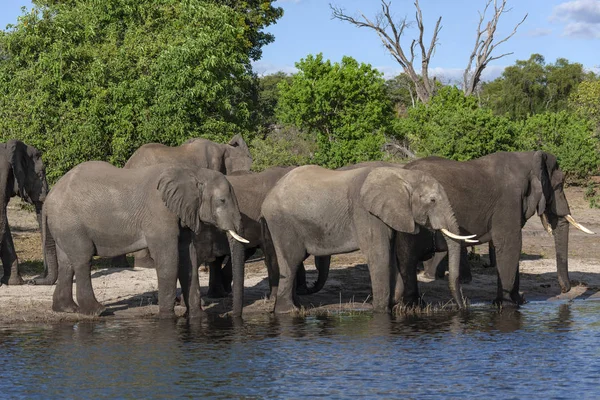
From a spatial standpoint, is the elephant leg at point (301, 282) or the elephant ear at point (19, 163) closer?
the elephant leg at point (301, 282)

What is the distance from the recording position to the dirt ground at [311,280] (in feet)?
50.2

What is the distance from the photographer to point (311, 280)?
18172mm

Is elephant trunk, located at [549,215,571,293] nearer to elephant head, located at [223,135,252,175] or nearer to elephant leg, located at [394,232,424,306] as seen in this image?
elephant leg, located at [394,232,424,306]

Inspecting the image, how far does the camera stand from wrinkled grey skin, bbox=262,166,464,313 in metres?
14.3

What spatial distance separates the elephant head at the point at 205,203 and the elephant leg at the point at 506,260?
3.76 metres

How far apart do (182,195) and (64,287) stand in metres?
2.14

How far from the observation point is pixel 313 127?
44.0 metres

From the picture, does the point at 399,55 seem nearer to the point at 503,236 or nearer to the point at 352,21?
the point at 352,21

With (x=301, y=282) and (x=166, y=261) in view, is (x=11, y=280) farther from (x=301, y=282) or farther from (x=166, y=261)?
(x=301, y=282)

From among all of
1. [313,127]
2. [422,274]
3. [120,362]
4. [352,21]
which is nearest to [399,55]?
[352,21]

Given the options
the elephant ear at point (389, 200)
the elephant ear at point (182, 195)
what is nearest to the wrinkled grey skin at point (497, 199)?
the elephant ear at point (389, 200)

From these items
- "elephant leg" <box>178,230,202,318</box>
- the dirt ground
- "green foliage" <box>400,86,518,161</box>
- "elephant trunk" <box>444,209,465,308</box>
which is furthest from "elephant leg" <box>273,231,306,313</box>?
"green foliage" <box>400,86,518,161</box>

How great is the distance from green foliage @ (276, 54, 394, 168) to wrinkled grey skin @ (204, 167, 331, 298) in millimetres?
24937

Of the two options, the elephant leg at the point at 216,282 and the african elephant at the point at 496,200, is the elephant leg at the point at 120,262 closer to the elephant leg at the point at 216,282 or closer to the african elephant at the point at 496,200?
the elephant leg at the point at 216,282
